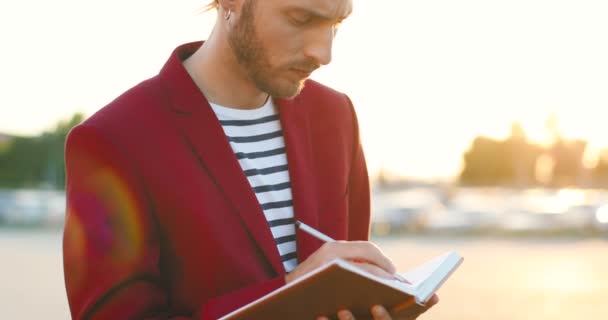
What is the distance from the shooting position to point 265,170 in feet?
7.32

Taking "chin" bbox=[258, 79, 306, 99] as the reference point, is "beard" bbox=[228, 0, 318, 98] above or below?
above

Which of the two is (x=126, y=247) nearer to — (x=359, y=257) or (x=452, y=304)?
(x=359, y=257)

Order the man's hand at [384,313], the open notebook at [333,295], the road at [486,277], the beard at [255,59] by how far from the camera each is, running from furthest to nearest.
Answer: the road at [486,277]
the beard at [255,59]
the man's hand at [384,313]
the open notebook at [333,295]

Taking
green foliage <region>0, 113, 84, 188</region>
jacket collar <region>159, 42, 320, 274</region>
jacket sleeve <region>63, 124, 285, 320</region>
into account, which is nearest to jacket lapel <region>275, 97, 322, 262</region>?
jacket collar <region>159, 42, 320, 274</region>

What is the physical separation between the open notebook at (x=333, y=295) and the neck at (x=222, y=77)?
56cm

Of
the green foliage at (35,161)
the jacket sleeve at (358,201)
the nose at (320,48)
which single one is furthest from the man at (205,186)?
the green foliage at (35,161)

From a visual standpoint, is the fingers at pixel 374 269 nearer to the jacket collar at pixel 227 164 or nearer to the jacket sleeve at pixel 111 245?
the jacket sleeve at pixel 111 245

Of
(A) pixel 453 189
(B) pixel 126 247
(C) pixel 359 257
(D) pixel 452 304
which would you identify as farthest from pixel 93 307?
(A) pixel 453 189

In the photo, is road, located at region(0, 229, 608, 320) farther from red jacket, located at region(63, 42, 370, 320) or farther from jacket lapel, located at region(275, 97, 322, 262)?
red jacket, located at region(63, 42, 370, 320)

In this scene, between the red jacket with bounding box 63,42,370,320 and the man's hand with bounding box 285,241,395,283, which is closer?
the man's hand with bounding box 285,241,395,283

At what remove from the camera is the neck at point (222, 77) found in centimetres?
218

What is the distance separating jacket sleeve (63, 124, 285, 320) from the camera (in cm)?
196

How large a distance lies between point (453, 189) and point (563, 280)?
2418cm

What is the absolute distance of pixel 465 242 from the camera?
23766mm
